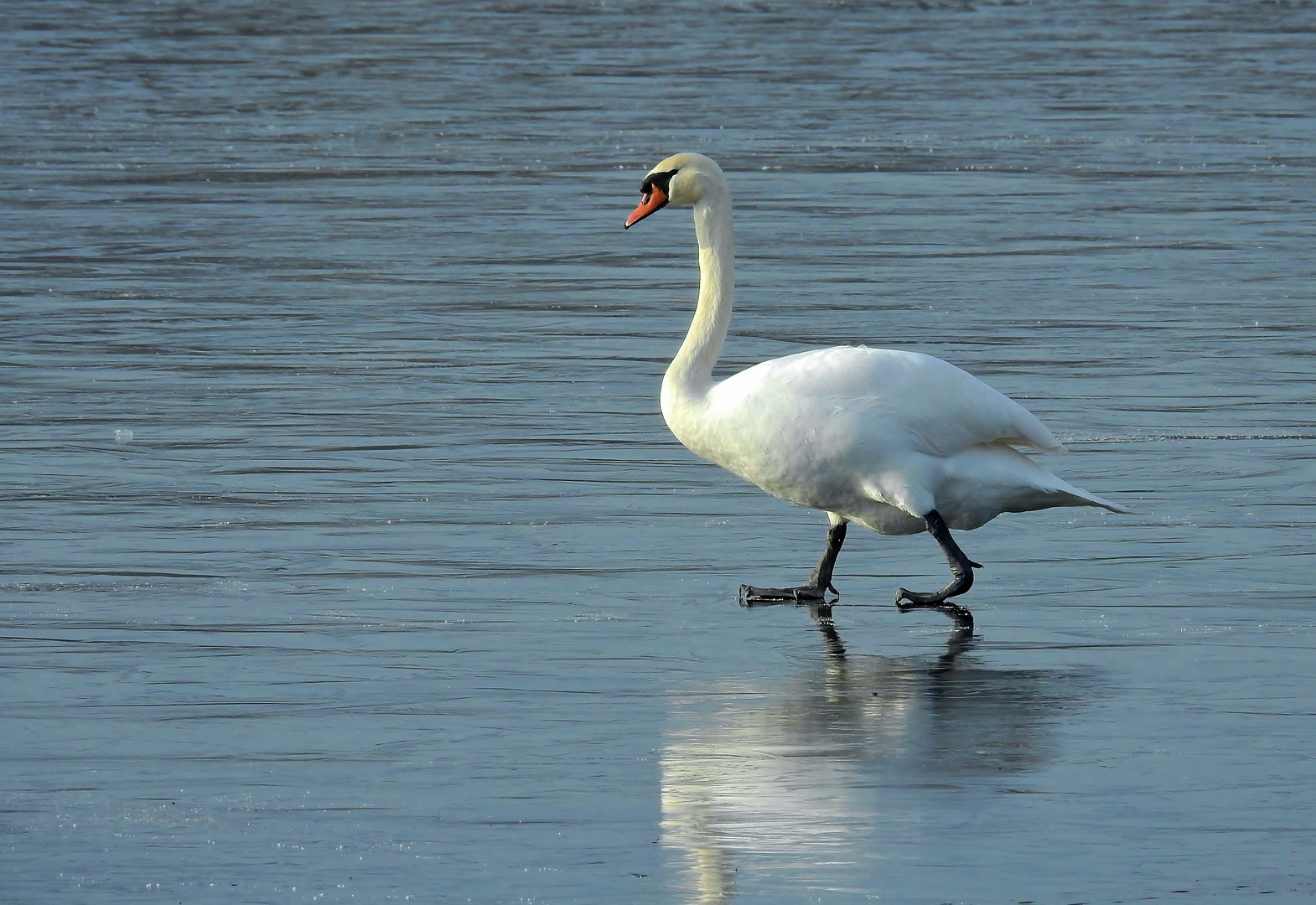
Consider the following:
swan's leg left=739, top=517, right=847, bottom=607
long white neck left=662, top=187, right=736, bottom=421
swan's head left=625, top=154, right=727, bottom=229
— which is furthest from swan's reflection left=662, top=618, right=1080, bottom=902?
swan's head left=625, top=154, right=727, bottom=229

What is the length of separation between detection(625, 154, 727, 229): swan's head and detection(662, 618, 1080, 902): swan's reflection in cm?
201

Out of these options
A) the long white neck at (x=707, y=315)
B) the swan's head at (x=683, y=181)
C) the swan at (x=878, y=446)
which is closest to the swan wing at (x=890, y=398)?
the swan at (x=878, y=446)

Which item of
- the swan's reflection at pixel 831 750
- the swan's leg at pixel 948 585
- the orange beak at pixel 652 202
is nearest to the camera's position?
the swan's reflection at pixel 831 750

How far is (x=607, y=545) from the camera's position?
8.20 meters

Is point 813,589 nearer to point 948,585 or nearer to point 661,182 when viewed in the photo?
point 948,585

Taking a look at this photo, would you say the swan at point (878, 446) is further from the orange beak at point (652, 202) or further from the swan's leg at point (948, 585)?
the orange beak at point (652, 202)

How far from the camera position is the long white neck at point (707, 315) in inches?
315

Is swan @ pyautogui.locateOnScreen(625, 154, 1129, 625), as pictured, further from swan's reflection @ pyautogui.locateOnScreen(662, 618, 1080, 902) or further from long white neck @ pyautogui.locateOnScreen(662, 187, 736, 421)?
swan's reflection @ pyautogui.locateOnScreen(662, 618, 1080, 902)

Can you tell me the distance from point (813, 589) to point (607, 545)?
0.86 meters

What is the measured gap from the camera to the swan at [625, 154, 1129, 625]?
7520mm

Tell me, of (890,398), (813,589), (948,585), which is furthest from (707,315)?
(948,585)

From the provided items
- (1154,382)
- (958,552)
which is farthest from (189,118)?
(958,552)

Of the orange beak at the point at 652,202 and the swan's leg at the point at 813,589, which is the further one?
the orange beak at the point at 652,202

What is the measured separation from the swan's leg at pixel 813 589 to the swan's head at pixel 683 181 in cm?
131
